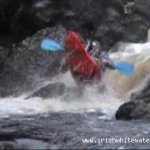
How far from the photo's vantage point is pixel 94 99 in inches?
391

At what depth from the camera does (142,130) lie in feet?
21.0

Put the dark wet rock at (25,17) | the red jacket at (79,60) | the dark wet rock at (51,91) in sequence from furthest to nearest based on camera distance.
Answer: the dark wet rock at (25,17) → the dark wet rock at (51,91) → the red jacket at (79,60)

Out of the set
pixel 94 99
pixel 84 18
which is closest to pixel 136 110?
pixel 94 99

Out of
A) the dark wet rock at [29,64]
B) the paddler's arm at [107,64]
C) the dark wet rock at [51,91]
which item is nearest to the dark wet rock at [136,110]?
the paddler's arm at [107,64]

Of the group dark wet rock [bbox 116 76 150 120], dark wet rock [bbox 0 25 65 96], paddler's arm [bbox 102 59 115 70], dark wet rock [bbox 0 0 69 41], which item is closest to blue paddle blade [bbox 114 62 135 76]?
paddler's arm [bbox 102 59 115 70]

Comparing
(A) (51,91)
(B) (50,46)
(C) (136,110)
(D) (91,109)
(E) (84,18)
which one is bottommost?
(C) (136,110)

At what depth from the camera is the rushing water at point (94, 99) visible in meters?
9.02

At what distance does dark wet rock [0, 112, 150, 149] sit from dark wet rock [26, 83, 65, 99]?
1.93 metres

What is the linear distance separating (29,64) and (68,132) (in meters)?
6.66

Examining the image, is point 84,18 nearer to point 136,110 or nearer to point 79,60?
point 79,60

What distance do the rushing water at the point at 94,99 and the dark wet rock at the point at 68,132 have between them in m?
0.85

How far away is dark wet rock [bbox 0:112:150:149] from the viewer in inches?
206

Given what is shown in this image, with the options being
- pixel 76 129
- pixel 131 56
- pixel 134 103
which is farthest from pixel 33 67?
pixel 76 129

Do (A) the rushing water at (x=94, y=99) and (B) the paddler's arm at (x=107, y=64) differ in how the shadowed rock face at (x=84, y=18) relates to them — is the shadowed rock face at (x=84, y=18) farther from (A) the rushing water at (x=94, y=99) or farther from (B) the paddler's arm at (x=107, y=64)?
(B) the paddler's arm at (x=107, y=64)
